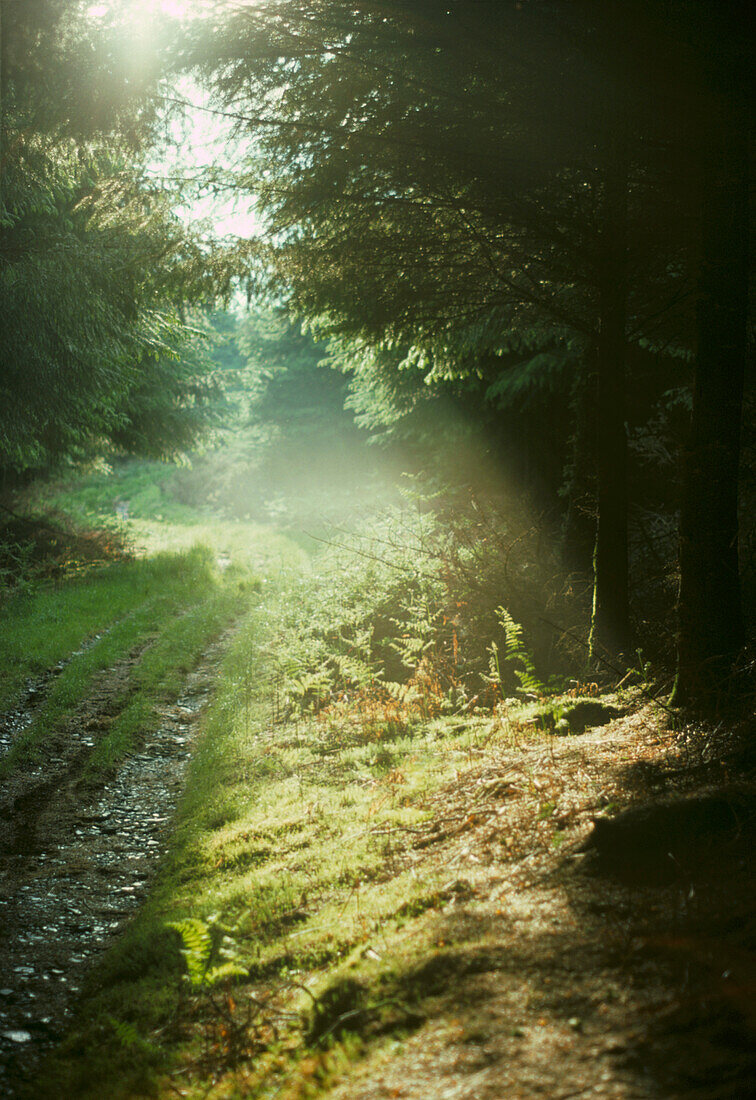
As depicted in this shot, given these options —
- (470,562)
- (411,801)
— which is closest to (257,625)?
(470,562)

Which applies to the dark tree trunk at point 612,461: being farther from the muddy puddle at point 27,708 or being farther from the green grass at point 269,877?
the muddy puddle at point 27,708

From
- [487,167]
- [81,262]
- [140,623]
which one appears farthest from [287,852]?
[81,262]

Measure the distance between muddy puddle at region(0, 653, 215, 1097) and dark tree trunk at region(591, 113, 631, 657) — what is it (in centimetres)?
465

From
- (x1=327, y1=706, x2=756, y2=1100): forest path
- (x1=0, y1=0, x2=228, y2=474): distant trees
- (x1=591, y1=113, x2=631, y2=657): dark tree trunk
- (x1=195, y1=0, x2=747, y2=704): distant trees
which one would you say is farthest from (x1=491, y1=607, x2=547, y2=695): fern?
(x1=0, y1=0, x2=228, y2=474): distant trees

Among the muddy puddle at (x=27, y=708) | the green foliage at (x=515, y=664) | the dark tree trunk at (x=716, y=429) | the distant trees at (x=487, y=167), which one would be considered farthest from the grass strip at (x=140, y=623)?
the dark tree trunk at (x=716, y=429)

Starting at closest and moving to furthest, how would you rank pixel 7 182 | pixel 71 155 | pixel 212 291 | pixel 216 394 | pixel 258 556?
pixel 71 155 → pixel 212 291 → pixel 7 182 → pixel 258 556 → pixel 216 394

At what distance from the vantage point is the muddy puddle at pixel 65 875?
3.58 m

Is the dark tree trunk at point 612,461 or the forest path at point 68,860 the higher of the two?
the dark tree trunk at point 612,461

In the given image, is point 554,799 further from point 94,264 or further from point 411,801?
point 94,264

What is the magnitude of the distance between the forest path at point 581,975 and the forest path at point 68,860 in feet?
6.46

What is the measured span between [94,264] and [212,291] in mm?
5485

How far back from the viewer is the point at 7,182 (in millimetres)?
9625

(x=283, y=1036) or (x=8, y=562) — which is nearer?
(x=283, y=1036)

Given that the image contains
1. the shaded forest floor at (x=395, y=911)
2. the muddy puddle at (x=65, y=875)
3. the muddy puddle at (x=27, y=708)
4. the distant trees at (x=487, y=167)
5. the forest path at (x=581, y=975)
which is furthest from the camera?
the muddy puddle at (x=27, y=708)
